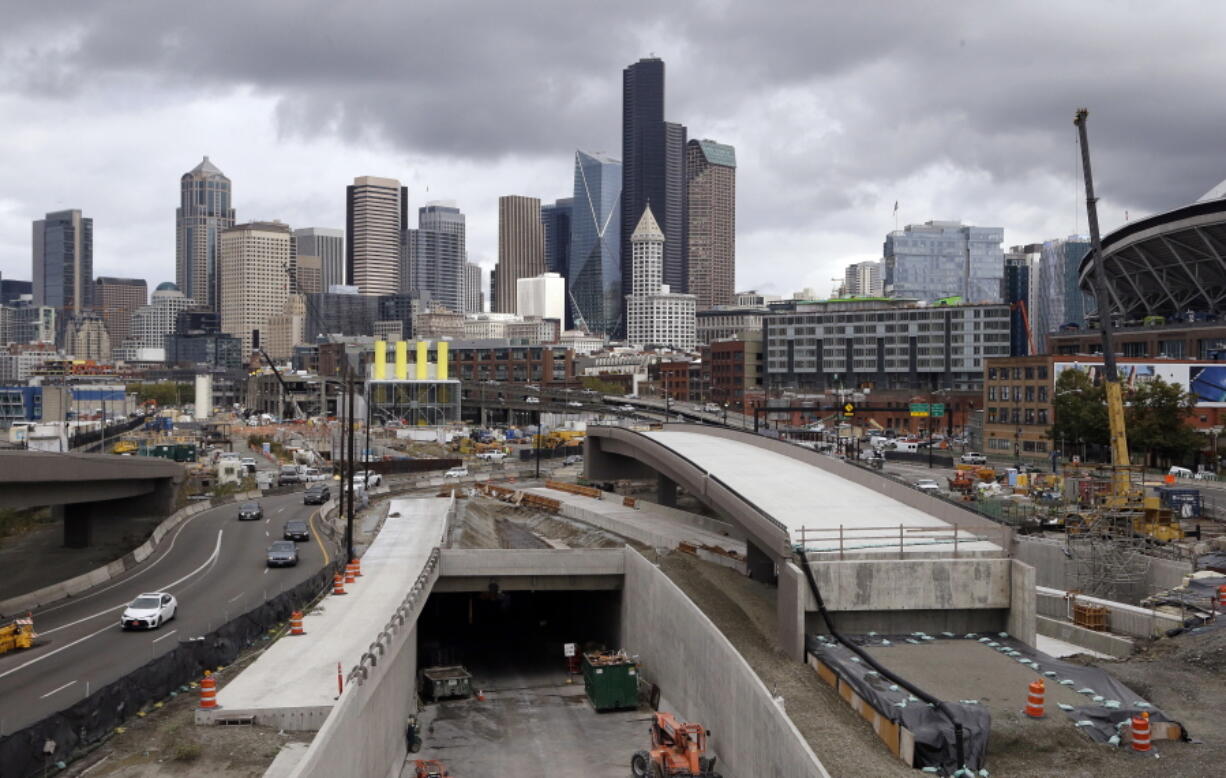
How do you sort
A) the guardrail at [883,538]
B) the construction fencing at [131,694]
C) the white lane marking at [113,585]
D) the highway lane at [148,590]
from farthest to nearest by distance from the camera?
the white lane marking at [113,585]
the guardrail at [883,538]
the highway lane at [148,590]
the construction fencing at [131,694]

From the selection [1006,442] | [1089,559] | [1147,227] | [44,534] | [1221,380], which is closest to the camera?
[1089,559]

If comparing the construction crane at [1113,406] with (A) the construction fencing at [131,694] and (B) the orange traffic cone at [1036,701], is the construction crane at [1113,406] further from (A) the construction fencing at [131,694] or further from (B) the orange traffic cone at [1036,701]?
(A) the construction fencing at [131,694]

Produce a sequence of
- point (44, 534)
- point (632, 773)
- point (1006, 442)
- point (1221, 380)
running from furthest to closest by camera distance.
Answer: point (1006, 442), point (1221, 380), point (44, 534), point (632, 773)

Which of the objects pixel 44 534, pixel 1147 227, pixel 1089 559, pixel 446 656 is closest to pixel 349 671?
pixel 446 656

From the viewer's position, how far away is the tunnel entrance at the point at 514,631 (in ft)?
156

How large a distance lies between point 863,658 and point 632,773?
7.81m

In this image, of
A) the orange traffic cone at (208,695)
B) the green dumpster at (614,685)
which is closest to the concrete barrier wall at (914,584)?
the green dumpster at (614,685)

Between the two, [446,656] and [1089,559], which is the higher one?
[1089,559]

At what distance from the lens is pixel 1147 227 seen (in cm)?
11369

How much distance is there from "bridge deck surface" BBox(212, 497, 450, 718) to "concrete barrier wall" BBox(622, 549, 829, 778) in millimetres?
9003

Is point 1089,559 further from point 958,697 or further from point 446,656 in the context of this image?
point 446,656

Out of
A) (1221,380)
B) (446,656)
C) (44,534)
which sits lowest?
(446,656)

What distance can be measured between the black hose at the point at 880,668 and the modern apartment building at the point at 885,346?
435 feet

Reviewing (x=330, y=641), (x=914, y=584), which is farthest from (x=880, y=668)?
(x=330, y=641)
